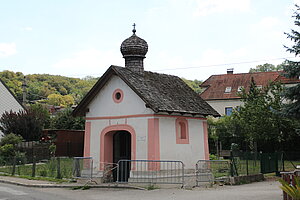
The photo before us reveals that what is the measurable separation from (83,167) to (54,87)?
291 feet

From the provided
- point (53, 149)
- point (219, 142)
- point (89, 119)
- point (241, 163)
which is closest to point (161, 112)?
point (89, 119)

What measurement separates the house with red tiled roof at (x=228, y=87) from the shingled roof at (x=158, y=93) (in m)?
28.5

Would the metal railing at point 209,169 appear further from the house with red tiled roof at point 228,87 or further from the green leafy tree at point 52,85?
the green leafy tree at point 52,85

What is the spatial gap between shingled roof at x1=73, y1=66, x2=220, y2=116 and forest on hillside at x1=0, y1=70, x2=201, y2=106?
6301 centimetres

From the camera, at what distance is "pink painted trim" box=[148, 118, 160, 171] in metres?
15.2

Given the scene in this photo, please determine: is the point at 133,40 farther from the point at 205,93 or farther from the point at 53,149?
the point at 205,93

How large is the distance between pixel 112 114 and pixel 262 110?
13.3 metres

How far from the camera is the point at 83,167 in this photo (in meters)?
17.3

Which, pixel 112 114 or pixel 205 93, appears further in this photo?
pixel 205 93

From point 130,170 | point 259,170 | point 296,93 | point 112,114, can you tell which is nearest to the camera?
point 296,93

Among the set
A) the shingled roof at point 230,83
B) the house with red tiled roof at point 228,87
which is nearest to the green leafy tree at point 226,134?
the house with red tiled roof at point 228,87

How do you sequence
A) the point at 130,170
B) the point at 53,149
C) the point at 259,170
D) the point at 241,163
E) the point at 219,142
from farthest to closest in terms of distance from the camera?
the point at 219,142 < the point at 53,149 < the point at 259,170 < the point at 241,163 < the point at 130,170

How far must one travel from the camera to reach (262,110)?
25.5 metres

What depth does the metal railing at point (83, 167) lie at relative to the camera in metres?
17.0
